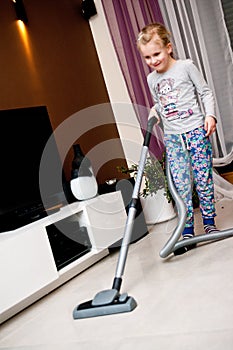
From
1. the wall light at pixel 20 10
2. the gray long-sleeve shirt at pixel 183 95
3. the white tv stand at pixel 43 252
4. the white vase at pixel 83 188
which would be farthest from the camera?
the wall light at pixel 20 10

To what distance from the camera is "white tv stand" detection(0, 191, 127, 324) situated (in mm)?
2342

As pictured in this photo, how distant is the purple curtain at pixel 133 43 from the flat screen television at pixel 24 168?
110 centimetres

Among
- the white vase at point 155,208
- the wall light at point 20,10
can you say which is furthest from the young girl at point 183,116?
the wall light at point 20,10

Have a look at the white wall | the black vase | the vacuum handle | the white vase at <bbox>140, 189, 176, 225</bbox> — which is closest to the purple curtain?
the white wall

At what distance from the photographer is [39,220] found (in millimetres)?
2771

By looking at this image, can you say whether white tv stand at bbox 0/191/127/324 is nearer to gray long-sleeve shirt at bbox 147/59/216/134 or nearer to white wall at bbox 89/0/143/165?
gray long-sleeve shirt at bbox 147/59/216/134

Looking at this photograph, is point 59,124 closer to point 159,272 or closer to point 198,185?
point 198,185

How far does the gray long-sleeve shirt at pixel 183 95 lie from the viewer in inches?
105

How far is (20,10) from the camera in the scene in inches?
140

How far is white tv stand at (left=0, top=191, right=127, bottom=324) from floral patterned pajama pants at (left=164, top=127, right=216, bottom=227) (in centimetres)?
58

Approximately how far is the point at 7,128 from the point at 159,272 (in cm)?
123

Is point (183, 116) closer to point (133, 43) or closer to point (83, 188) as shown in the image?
point (83, 188)

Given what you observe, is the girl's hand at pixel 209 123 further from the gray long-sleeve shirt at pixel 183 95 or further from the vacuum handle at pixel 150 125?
the vacuum handle at pixel 150 125

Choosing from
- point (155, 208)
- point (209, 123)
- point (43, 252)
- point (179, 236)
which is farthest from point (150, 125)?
point (155, 208)
